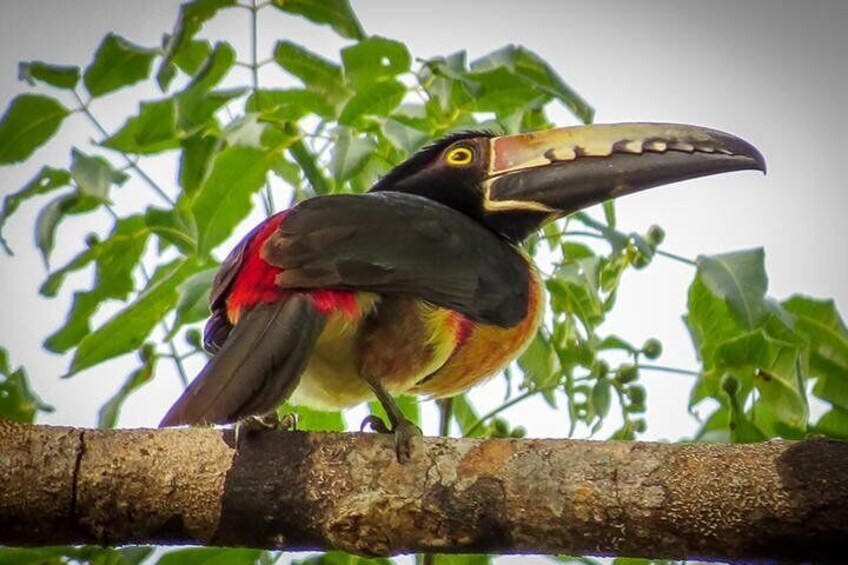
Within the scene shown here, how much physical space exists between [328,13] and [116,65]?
0.48m

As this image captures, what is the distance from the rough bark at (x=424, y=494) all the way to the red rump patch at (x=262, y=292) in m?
0.38

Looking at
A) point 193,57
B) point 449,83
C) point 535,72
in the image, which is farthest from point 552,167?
point 193,57

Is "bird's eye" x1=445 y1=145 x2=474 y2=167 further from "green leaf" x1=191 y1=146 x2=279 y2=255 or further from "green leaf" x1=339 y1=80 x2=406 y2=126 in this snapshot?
"green leaf" x1=191 y1=146 x2=279 y2=255

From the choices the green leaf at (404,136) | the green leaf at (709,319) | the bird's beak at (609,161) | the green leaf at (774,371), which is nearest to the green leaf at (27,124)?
the green leaf at (404,136)

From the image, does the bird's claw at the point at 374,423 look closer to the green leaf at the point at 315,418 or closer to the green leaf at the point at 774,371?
the green leaf at the point at 315,418

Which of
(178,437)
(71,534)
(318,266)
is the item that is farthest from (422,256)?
(71,534)

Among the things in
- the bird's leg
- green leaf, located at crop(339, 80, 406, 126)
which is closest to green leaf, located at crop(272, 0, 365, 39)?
green leaf, located at crop(339, 80, 406, 126)

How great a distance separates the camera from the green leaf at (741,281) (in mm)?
2580

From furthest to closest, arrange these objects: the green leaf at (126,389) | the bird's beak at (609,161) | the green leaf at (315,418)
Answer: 1. the bird's beak at (609,161)
2. the green leaf at (315,418)
3. the green leaf at (126,389)

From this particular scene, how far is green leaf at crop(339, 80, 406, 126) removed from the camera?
2857 millimetres

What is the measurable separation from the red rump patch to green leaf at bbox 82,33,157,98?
19.9 inches

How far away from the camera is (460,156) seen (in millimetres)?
3609

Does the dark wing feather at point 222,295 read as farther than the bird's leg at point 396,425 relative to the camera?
Yes

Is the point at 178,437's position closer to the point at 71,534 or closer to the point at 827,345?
the point at 71,534
